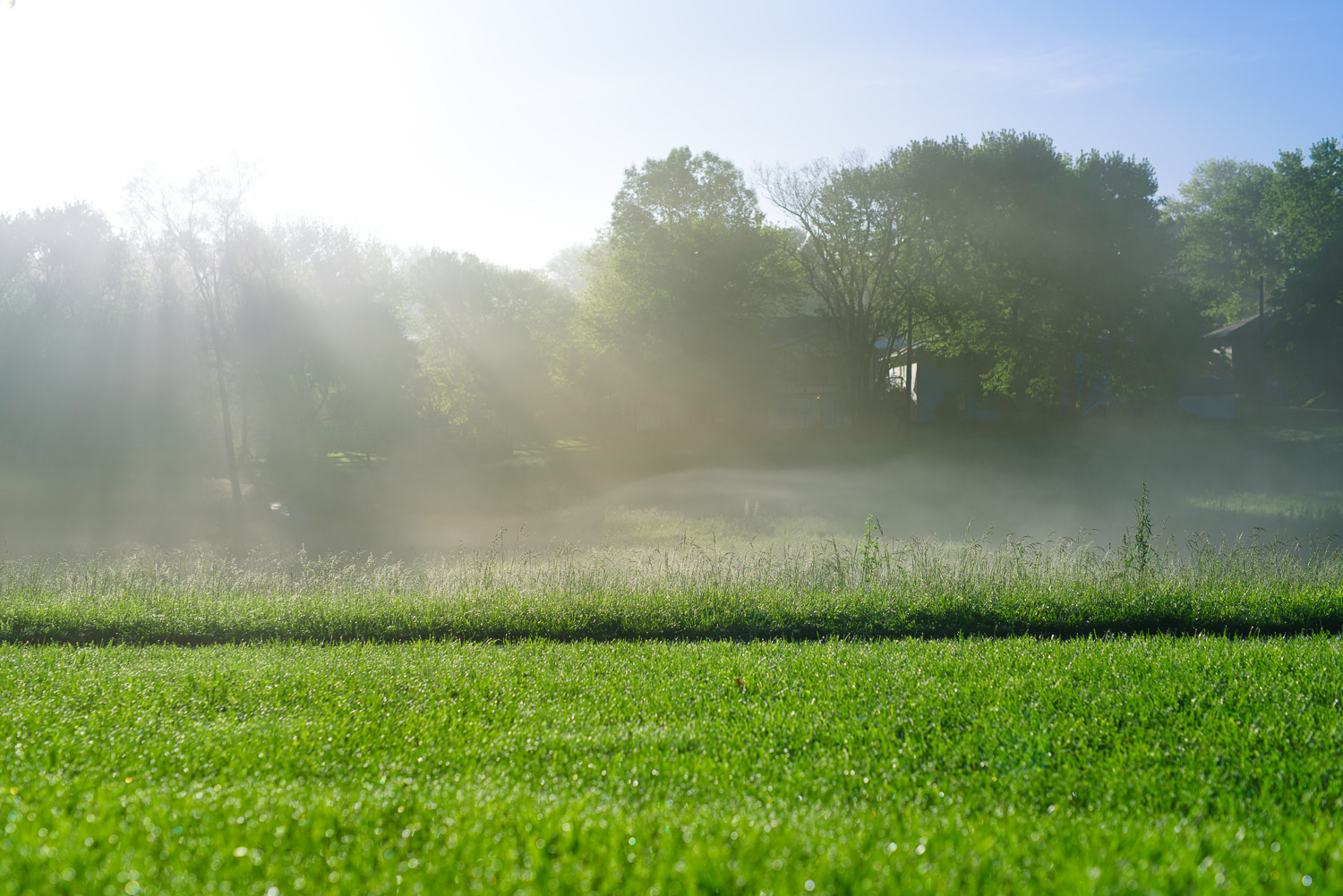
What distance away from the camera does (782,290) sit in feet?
115

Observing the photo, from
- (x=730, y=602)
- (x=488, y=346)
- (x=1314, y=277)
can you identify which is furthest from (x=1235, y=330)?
(x=730, y=602)

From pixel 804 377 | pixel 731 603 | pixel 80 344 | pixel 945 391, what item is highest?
pixel 80 344

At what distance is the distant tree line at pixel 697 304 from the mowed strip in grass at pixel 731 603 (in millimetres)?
18834

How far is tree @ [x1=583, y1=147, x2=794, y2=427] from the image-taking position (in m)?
33.0

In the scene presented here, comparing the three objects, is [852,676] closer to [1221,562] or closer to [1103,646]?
[1103,646]

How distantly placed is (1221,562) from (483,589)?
9.31 meters

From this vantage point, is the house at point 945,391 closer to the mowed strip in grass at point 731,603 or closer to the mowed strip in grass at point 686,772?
the mowed strip in grass at point 731,603

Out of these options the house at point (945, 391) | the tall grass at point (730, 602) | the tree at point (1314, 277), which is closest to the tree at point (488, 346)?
the house at point (945, 391)

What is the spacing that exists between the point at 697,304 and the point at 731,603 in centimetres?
2557

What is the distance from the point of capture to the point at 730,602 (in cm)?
873

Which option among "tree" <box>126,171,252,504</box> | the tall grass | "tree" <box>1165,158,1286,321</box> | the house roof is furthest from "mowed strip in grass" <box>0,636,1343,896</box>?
"tree" <box>1165,158,1286,321</box>

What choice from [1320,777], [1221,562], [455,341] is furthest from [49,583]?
[455,341]

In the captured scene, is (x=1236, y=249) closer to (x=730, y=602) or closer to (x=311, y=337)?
(x=311, y=337)

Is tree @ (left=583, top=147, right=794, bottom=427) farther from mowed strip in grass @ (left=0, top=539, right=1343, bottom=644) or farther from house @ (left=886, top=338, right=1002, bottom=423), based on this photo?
mowed strip in grass @ (left=0, top=539, right=1343, bottom=644)
